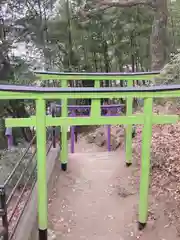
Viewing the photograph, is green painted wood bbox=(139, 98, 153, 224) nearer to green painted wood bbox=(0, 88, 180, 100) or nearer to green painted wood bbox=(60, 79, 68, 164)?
green painted wood bbox=(0, 88, 180, 100)

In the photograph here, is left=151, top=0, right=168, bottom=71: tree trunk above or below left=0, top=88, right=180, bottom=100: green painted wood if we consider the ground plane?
above

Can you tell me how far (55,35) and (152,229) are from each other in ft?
29.9

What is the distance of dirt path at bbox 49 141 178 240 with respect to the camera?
3.24 metres

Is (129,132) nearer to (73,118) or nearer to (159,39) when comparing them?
(73,118)

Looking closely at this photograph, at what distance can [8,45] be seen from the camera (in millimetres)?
9141

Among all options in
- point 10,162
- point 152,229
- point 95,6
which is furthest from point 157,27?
point 152,229

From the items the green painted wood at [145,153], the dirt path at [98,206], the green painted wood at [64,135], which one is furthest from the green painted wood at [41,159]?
the green painted wood at [64,135]

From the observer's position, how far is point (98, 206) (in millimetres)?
3732

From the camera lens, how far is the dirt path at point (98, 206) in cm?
324

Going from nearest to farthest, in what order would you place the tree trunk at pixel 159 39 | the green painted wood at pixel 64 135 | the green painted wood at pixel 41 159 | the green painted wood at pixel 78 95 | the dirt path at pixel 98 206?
1. the green painted wood at pixel 78 95
2. the green painted wood at pixel 41 159
3. the dirt path at pixel 98 206
4. the green painted wood at pixel 64 135
5. the tree trunk at pixel 159 39

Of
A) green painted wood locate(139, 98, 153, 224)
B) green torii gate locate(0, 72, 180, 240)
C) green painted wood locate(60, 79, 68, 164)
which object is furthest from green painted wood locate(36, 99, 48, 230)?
green painted wood locate(60, 79, 68, 164)

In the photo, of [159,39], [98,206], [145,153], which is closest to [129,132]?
[98,206]

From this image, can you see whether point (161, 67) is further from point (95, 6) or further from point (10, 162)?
point (10, 162)

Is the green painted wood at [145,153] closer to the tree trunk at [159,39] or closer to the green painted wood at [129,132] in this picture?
the green painted wood at [129,132]
